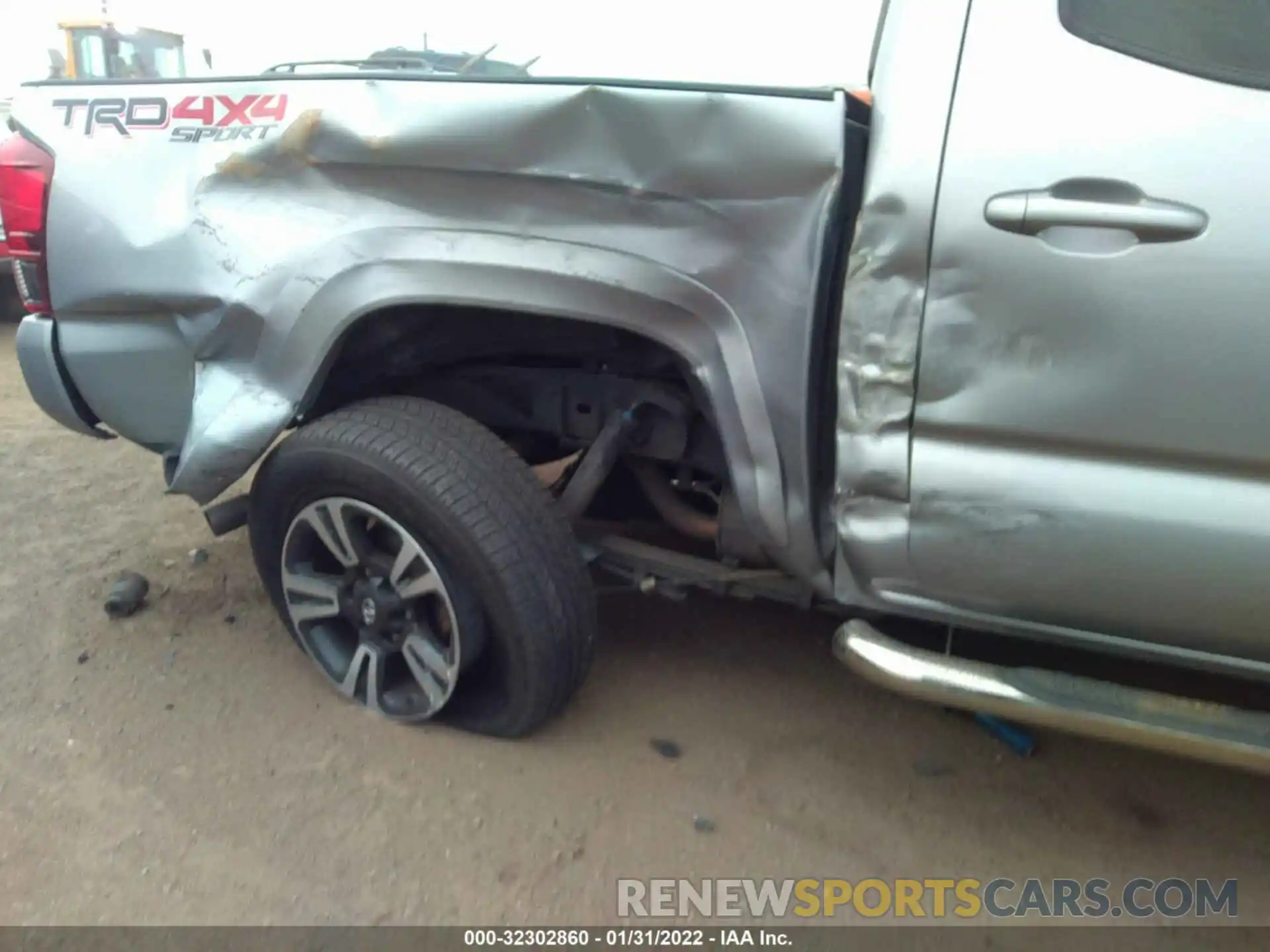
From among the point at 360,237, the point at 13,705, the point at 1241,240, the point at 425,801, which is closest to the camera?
the point at 1241,240

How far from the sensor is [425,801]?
7.14 ft

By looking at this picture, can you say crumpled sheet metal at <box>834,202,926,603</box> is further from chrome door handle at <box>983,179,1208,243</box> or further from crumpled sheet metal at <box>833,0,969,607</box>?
chrome door handle at <box>983,179,1208,243</box>

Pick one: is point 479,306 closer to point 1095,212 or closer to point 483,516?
point 483,516

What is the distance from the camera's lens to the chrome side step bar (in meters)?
1.60

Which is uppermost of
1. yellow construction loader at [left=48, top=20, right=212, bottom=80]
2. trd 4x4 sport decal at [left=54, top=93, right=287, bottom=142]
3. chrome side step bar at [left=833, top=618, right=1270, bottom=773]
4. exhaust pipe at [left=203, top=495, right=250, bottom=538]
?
yellow construction loader at [left=48, top=20, right=212, bottom=80]

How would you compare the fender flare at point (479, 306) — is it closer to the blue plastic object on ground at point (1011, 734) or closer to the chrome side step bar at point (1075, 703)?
the chrome side step bar at point (1075, 703)

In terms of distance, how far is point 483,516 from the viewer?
6.77 feet

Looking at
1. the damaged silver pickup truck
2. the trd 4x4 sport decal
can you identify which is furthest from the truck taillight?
the trd 4x4 sport decal

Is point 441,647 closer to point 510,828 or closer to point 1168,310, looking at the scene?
point 510,828

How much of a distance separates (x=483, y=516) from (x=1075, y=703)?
3.95 feet

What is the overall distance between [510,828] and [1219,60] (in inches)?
76.3

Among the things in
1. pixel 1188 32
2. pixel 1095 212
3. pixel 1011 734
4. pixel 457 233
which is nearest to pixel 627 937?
pixel 1011 734

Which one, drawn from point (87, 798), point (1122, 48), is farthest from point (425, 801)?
point (1122, 48)

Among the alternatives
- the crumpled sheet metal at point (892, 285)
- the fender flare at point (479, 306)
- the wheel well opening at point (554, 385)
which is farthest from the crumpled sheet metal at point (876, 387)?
the wheel well opening at point (554, 385)
